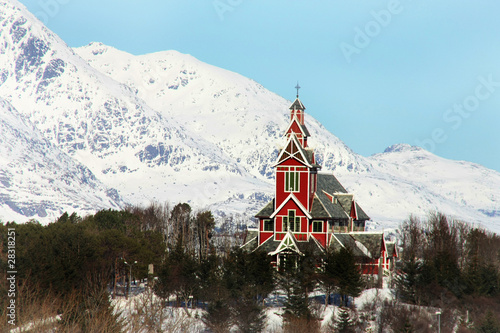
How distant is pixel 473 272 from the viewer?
95.9 m

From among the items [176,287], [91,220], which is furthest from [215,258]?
[91,220]

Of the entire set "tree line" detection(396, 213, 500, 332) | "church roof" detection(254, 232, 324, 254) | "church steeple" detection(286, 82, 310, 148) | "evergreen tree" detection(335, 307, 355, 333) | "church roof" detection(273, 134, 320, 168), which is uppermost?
"church steeple" detection(286, 82, 310, 148)

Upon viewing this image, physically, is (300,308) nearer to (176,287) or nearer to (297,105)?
(176,287)

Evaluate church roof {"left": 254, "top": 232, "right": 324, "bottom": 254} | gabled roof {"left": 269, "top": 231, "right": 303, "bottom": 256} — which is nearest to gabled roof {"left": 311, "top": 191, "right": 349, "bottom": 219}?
church roof {"left": 254, "top": 232, "right": 324, "bottom": 254}

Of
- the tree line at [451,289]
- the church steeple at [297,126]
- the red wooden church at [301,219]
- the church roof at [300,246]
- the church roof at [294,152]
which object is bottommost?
the tree line at [451,289]

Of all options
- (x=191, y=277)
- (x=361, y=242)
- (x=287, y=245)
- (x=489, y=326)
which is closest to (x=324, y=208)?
(x=287, y=245)

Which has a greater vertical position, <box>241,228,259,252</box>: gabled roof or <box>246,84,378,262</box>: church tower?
<box>246,84,378,262</box>: church tower

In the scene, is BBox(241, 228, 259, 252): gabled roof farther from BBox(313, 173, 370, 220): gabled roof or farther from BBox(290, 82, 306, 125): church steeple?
BBox(290, 82, 306, 125): church steeple

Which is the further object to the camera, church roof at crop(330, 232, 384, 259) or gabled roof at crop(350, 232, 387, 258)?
gabled roof at crop(350, 232, 387, 258)

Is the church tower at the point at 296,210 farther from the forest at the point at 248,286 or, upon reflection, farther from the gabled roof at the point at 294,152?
the forest at the point at 248,286

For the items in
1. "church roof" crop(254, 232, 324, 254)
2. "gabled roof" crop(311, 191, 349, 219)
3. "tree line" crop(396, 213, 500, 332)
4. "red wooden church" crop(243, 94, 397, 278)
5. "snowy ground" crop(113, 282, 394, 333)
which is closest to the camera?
"snowy ground" crop(113, 282, 394, 333)

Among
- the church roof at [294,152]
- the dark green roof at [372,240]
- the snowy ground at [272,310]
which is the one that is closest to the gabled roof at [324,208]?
the dark green roof at [372,240]

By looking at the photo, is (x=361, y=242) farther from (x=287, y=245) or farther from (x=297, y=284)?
(x=297, y=284)

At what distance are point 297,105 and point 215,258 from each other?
33.7 m
